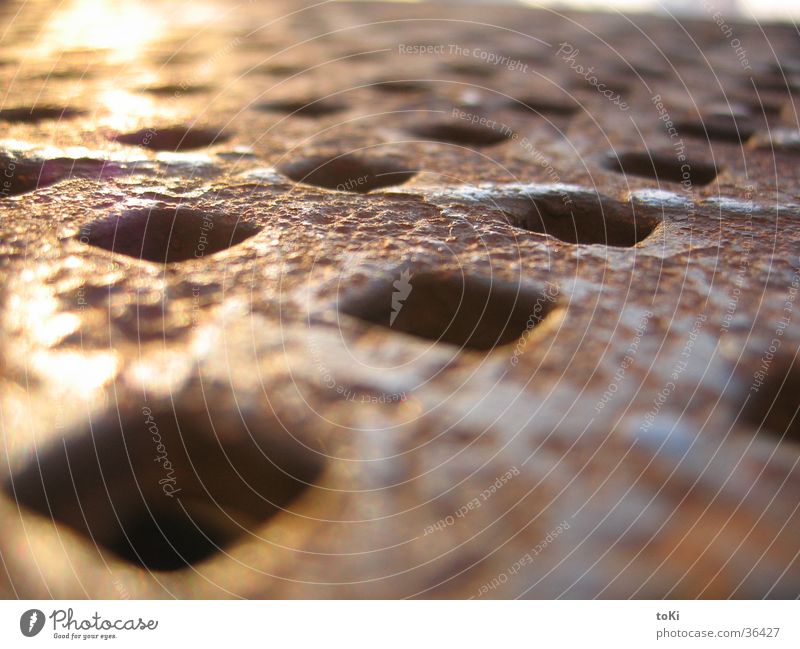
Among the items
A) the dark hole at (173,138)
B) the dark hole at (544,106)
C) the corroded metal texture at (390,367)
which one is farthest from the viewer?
the dark hole at (544,106)

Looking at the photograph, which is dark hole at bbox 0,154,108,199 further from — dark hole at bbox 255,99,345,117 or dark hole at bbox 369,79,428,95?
dark hole at bbox 369,79,428,95

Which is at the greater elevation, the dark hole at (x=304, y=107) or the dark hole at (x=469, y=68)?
the dark hole at (x=469, y=68)

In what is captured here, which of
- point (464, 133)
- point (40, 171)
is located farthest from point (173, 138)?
point (464, 133)

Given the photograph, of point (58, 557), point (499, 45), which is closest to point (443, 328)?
point (58, 557)

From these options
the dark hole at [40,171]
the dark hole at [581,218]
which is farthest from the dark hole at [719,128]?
the dark hole at [40,171]

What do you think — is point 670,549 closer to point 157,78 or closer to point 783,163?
point 783,163

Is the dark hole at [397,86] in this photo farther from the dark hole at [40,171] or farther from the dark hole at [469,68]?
the dark hole at [40,171]
